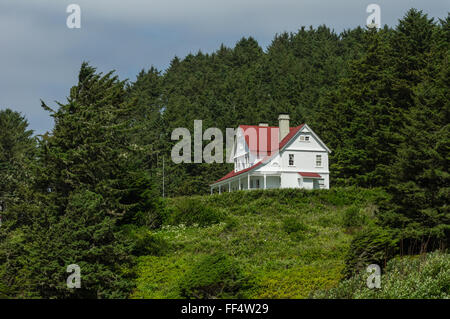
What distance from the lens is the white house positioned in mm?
47219

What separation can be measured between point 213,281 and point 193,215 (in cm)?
1725

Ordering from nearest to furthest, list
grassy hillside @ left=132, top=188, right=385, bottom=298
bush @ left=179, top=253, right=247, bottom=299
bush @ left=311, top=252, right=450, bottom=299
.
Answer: bush @ left=311, top=252, right=450, bottom=299 < bush @ left=179, top=253, right=247, bottom=299 < grassy hillside @ left=132, top=188, right=385, bottom=298

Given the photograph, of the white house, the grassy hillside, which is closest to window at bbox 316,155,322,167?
the white house

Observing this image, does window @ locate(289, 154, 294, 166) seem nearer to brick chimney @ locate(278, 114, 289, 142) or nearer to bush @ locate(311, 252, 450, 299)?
brick chimney @ locate(278, 114, 289, 142)

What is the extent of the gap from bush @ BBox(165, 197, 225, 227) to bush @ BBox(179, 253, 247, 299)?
15.1 m

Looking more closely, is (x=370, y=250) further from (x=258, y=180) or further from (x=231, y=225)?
(x=258, y=180)

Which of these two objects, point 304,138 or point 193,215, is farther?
point 304,138

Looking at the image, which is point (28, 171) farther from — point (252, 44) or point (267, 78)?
point (252, 44)

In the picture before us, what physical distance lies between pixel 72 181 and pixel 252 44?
91.3m

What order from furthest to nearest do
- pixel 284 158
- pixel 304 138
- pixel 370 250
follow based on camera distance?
1. pixel 304 138
2. pixel 284 158
3. pixel 370 250

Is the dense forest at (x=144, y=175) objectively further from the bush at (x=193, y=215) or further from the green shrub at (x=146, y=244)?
the bush at (x=193, y=215)

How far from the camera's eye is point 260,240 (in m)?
30.0

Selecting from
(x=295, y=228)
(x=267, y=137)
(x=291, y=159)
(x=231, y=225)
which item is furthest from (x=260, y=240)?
(x=267, y=137)

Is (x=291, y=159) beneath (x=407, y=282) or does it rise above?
above
